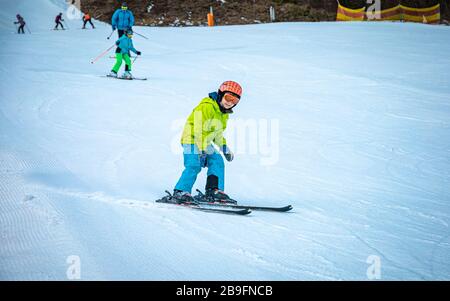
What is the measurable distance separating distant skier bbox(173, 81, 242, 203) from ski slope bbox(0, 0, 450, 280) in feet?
1.17

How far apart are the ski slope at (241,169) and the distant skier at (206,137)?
356mm

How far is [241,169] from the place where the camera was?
6.43m

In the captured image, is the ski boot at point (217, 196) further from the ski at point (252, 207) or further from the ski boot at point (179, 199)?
the ski boot at point (179, 199)

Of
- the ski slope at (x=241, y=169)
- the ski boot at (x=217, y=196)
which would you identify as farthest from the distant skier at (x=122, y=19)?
the ski boot at (x=217, y=196)

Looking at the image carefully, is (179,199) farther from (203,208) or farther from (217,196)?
(217,196)

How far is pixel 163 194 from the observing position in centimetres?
508

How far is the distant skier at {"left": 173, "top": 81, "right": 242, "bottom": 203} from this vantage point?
4566 mm

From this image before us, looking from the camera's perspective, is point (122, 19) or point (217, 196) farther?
point (122, 19)

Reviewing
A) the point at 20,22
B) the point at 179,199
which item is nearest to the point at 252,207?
the point at 179,199

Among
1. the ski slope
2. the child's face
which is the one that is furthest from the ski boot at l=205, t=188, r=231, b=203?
the child's face

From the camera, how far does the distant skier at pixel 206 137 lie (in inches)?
180

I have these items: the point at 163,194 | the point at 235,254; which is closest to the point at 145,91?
the point at 163,194

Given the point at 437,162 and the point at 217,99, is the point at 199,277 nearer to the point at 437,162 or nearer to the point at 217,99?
the point at 217,99

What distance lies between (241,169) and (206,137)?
1.90 m
